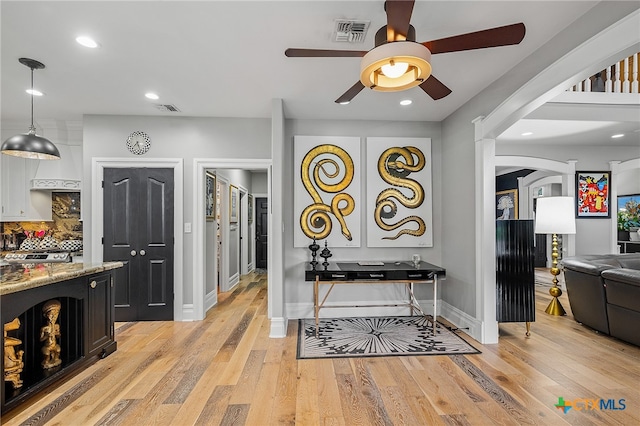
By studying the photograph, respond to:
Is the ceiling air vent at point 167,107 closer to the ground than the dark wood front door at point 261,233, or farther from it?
farther from it

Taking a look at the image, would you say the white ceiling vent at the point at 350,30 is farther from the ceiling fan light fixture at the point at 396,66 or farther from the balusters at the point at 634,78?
the balusters at the point at 634,78

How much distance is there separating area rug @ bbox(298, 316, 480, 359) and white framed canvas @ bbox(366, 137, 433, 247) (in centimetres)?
101

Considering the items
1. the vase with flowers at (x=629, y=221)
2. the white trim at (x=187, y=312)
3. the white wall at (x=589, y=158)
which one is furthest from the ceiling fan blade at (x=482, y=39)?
the vase with flowers at (x=629, y=221)

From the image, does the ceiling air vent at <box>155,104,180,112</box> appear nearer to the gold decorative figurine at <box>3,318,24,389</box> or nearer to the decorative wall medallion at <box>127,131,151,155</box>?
the decorative wall medallion at <box>127,131,151,155</box>

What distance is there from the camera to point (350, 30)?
7.71 ft

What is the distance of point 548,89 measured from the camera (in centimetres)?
251

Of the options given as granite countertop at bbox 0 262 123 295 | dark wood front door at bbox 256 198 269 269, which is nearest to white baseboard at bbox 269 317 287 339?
granite countertop at bbox 0 262 123 295

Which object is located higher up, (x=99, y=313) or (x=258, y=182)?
(x=258, y=182)

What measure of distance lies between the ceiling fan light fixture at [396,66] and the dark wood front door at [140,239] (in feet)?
10.6

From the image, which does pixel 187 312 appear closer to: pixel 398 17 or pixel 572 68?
pixel 398 17

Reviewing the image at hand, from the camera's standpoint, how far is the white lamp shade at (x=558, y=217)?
4242mm

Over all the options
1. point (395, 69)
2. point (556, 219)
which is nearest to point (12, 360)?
point (395, 69)

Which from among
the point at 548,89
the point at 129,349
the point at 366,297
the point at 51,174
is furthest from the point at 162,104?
the point at 548,89

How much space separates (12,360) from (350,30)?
3172 mm
